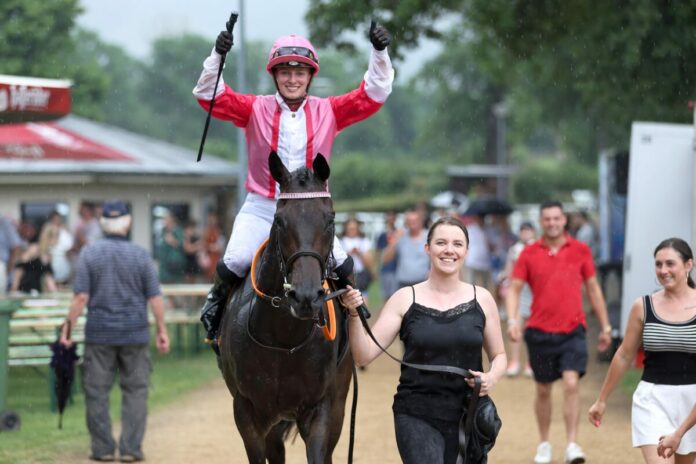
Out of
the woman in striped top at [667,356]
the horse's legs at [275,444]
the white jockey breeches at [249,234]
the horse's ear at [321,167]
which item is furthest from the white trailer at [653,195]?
the horse's ear at [321,167]

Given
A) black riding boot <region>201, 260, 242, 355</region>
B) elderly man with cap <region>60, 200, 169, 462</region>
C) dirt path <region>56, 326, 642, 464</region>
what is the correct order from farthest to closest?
dirt path <region>56, 326, 642, 464</region>, elderly man with cap <region>60, 200, 169, 462</region>, black riding boot <region>201, 260, 242, 355</region>

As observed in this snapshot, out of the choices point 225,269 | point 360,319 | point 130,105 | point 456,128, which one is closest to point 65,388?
point 225,269

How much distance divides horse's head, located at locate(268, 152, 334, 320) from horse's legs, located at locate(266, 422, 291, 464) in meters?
1.52

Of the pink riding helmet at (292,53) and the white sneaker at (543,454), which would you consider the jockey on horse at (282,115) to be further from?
the white sneaker at (543,454)

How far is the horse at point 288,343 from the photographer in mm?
5255

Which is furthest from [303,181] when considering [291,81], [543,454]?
[543,454]

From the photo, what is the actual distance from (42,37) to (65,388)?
1869 cm

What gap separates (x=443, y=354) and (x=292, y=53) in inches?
75.8

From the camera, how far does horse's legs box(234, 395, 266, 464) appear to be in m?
6.10

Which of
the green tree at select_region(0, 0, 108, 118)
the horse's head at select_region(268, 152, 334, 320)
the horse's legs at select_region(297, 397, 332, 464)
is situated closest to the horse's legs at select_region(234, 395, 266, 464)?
the horse's legs at select_region(297, 397, 332, 464)

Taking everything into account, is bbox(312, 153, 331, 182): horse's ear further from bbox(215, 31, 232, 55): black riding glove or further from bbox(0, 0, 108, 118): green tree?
bbox(0, 0, 108, 118): green tree

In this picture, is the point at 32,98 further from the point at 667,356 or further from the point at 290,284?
the point at 667,356

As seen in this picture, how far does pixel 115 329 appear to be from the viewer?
9.48 meters

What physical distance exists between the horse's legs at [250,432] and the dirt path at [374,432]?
3.30 m
